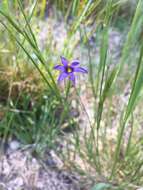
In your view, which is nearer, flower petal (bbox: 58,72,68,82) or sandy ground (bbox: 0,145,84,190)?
flower petal (bbox: 58,72,68,82)

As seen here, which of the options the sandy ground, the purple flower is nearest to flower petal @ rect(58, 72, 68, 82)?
the purple flower

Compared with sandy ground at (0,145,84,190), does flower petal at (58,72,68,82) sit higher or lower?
higher

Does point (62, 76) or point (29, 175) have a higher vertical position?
point (62, 76)

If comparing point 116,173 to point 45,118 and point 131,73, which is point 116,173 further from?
point 131,73

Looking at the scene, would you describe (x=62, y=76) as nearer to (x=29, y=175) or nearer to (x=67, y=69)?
(x=67, y=69)

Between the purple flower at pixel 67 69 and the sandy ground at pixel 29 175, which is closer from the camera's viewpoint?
the purple flower at pixel 67 69

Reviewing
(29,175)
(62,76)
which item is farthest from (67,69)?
(29,175)

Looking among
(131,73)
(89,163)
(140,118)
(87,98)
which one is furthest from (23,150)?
(131,73)

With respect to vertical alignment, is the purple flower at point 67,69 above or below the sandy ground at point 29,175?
above

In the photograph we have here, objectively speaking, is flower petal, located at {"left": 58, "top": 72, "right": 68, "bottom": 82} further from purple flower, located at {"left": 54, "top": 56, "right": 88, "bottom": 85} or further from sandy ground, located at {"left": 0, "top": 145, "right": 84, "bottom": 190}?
sandy ground, located at {"left": 0, "top": 145, "right": 84, "bottom": 190}

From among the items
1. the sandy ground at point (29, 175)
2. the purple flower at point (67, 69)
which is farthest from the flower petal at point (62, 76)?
the sandy ground at point (29, 175)

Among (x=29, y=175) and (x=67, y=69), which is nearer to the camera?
(x=67, y=69)

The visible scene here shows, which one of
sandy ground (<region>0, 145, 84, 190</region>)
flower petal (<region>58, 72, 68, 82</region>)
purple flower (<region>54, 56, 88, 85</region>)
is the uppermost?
purple flower (<region>54, 56, 88, 85</region>)

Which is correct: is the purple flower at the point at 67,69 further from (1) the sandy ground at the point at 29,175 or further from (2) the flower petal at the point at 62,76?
(1) the sandy ground at the point at 29,175
